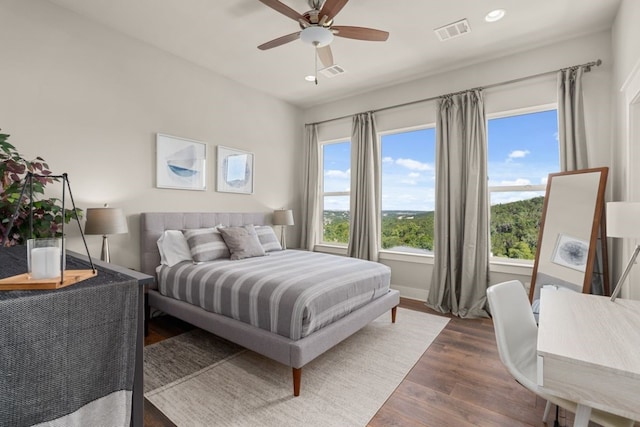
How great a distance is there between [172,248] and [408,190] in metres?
3.23

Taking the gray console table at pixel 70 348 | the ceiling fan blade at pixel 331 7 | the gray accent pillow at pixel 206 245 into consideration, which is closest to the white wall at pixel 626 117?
the ceiling fan blade at pixel 331 7

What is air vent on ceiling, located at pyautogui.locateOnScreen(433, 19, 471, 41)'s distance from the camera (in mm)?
2971

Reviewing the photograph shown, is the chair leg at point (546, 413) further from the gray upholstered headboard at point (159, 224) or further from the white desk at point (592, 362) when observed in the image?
the gray upholstered headboard at point (159, 224)

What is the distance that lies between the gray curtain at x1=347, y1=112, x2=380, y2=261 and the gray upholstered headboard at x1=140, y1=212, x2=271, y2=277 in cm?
180

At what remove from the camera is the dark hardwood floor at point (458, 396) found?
1.84 m

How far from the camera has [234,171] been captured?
4375mm

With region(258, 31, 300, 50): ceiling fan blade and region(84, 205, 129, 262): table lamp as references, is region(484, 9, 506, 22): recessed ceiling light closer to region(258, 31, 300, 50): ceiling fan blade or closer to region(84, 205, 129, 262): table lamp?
region(258, 31, 300, 50): ceiling fan blade

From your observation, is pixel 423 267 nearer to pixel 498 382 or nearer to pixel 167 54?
pixel 498 382

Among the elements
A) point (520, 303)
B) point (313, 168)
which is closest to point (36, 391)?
point (520, 303)

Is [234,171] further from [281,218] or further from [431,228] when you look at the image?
[431,228]

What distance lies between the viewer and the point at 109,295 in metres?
0.94

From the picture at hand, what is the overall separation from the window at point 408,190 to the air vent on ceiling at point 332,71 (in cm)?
119

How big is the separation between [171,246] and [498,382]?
3242 mm

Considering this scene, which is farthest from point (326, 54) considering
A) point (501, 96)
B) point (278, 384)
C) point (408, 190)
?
point (278, 384)
